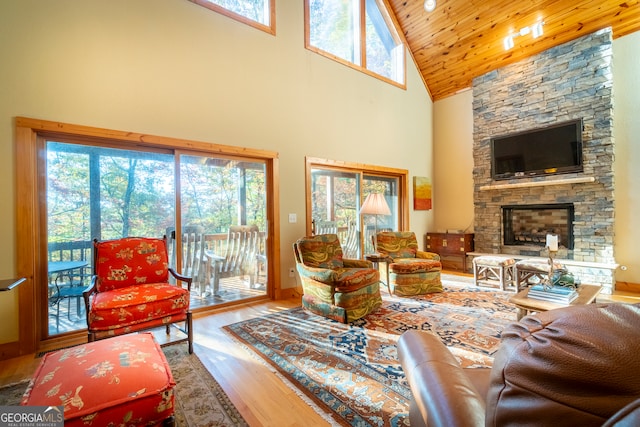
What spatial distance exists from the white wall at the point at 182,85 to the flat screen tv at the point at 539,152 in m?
2.24

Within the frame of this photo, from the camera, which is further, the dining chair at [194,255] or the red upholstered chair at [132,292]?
the dining chair at [194,255]

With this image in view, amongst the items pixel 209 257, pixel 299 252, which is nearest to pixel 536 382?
pixel 299 252

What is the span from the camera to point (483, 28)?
4.80 metres

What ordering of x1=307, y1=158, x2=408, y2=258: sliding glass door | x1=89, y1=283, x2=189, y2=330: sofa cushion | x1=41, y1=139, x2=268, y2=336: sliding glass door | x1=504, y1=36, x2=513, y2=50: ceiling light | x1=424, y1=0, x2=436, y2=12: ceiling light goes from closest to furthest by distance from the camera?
1. x1=89, y1=283, x2=189, y2=330: sofa cushion
2. x1=41, y1=139, x2=268, y2=336: sliding glass door
3. x1=307, y1=158, x2=408, y2=258: sliding glass door
4. x1=504, y1=36, x2=513, y2=50: ceiling light
5. x1=424, y1=0, x2=436, y2=12: ceiling light

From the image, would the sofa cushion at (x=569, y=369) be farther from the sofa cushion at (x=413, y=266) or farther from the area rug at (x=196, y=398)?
the sofa cushion at (x=413, y=266)

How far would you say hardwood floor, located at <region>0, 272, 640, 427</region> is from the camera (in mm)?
1625

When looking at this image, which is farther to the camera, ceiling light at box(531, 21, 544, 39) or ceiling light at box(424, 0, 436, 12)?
ceiling light at box(424, 0, 436, 12)

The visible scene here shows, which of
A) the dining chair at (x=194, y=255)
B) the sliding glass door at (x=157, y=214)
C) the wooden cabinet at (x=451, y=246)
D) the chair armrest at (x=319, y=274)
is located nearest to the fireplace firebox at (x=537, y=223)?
the wooden cabinet at (x=451, y=246)

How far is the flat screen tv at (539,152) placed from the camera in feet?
14.5

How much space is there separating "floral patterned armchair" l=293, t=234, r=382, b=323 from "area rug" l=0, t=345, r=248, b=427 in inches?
53.5

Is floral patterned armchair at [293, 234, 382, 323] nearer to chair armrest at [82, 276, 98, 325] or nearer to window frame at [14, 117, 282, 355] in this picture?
chair armrest at [82, 276, 98, 325]

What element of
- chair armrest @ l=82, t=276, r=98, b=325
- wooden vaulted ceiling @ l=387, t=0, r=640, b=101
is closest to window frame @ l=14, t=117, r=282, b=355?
chair armrest @ l=82, t=276, r=98, b=325

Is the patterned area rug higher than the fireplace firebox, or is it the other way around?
the fireplace firebox

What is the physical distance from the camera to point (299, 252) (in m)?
3.41
